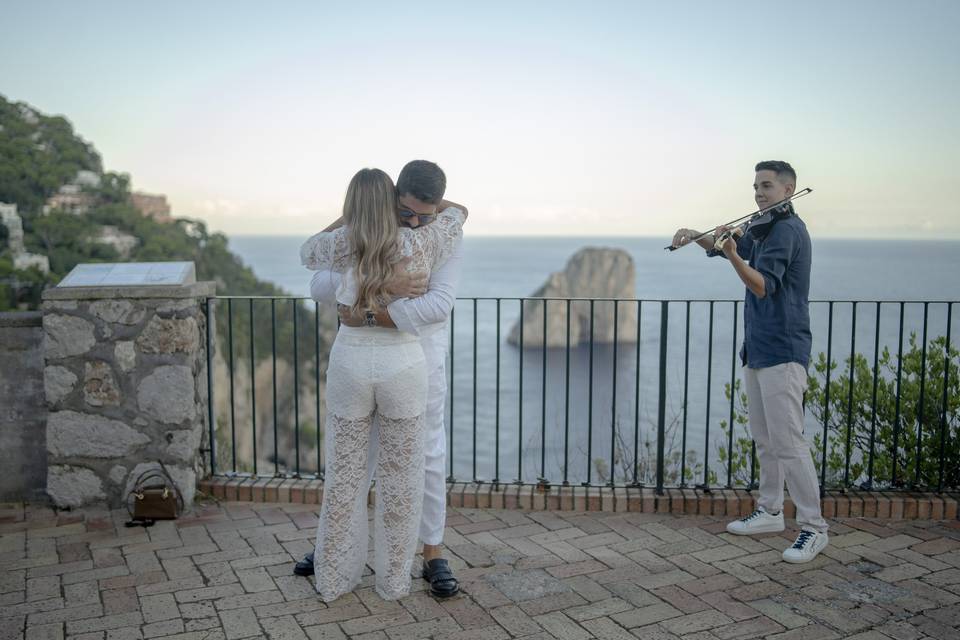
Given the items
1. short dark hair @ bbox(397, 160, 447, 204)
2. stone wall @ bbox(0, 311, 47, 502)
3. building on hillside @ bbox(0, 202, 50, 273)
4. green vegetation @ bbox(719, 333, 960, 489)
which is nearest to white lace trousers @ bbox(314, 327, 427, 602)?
short dark hair @ bbox(397, 160, 447, 204)

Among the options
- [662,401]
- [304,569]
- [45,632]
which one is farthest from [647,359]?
[45,632]

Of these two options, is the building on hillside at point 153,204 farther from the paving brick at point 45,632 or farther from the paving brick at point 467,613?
the paving brick at point 467,613

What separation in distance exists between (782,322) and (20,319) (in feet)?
11.6

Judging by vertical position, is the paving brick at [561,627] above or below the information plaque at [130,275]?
below

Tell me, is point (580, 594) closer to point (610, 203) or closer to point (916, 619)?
point (916, 619)

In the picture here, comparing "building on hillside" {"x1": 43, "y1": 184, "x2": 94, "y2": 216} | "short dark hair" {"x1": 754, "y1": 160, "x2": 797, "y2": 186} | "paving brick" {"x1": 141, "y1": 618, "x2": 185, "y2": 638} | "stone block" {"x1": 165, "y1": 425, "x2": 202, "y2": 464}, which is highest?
"building on hillside" {"x1": 43, "y1": 184, "x2": 94, "y2": 216}

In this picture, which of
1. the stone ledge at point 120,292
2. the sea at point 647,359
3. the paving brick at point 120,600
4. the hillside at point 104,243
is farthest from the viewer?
the hillside at point 104,243

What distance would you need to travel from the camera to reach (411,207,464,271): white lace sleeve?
2.55m

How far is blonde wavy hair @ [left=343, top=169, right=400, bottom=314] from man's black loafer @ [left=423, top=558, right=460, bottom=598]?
1.05 metres

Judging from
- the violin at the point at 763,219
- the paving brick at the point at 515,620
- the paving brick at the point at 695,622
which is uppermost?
the violin at the point at 763,219

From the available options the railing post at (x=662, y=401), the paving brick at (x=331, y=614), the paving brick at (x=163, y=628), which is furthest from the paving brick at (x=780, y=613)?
the paving brick at (x=163, y=628)

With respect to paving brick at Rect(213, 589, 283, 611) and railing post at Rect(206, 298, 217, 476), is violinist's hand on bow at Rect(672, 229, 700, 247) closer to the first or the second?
paving brick at Rect(213, 589, 283, 611)

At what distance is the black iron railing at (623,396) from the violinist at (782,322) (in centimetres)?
39

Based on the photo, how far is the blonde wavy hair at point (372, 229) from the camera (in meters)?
2.44
